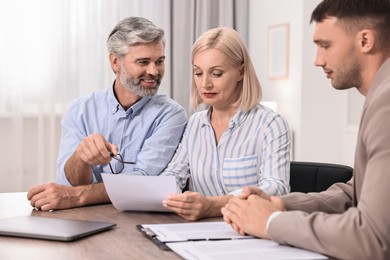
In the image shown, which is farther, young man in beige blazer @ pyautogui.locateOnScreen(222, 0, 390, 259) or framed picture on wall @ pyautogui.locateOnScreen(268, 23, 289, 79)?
framed picture on wall @ pyautogui.locateOnScreen(268, 23, 289, 79)

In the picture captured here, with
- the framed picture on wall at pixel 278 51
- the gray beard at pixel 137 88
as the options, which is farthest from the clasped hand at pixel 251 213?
the framed picture on wall at pixel 278 51

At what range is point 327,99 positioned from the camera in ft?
16.4

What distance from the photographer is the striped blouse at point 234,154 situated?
229cm

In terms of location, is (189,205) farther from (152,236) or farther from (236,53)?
(236,53)

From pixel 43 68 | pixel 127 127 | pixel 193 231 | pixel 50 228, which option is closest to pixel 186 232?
pixel 193 231

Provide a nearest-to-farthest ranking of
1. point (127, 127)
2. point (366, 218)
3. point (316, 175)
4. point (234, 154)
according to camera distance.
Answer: point (366, 218) → point (234, 154) → point (316, 175) → point (127, 127)

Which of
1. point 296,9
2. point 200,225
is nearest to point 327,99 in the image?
point 296,9

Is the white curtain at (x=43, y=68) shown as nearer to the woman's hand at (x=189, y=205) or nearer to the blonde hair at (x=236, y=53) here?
the blonde hair at (x=236, y=53)

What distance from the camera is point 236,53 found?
2400 mm

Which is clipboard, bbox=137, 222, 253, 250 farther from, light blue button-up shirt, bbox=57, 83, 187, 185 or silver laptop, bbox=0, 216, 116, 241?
light blue button-up shirt, bbox=57, 83, 187, 185

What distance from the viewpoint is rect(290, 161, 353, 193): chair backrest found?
242cm

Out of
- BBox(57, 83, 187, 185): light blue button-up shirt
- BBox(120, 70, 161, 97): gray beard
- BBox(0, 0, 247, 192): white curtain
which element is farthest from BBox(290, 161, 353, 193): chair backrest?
BBox(0, 0, 247, 192): white curtain

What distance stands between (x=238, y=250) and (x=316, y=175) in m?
1.16

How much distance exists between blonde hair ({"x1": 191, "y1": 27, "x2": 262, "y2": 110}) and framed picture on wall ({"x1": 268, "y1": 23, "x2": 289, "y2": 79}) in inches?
106
